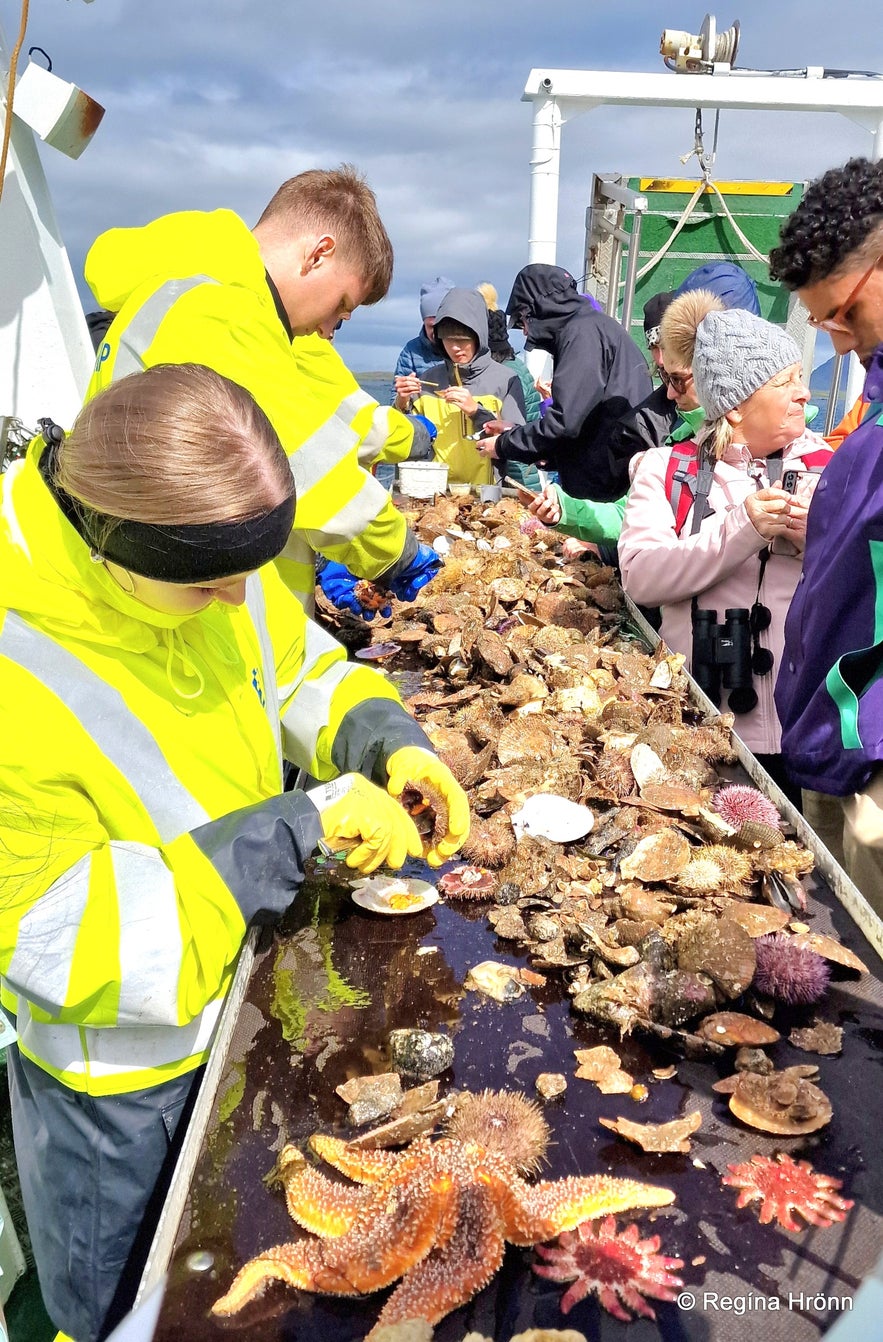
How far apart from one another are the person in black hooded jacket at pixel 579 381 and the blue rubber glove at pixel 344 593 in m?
1.75

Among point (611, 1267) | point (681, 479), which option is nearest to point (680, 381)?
point (681, 479)

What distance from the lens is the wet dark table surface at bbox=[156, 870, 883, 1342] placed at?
1206 millimetres

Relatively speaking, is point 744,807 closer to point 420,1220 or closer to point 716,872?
point 716,872

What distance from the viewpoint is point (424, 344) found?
25.6ft

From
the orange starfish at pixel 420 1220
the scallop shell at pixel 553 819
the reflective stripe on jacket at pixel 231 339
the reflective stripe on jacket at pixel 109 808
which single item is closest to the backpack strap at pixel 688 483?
the reflective stripe on jacket at pixel 231 339

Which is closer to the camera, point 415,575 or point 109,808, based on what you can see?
point 109,808

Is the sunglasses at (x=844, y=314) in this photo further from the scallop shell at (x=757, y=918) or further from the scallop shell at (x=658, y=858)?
the scallop shell at (x=757, y=918)

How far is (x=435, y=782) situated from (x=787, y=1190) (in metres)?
1.05

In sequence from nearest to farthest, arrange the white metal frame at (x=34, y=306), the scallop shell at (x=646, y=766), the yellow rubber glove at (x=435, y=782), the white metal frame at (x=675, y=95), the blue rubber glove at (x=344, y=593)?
1. the yellow rubber glove at (x=435, y=782)
2. the scallop shell at (x=646, y=766)
3. the white metal frame at (x=34, y=306)
4. the blue rubber glove at (x=344, y=593)
5. the white metal frame at (x=675, y=95)

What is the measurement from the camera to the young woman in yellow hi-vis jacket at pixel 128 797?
1.39 metres

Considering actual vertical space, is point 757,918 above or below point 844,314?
below

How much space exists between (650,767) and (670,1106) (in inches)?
44.9

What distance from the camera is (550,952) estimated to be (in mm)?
1916

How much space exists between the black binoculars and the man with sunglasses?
0.51m
